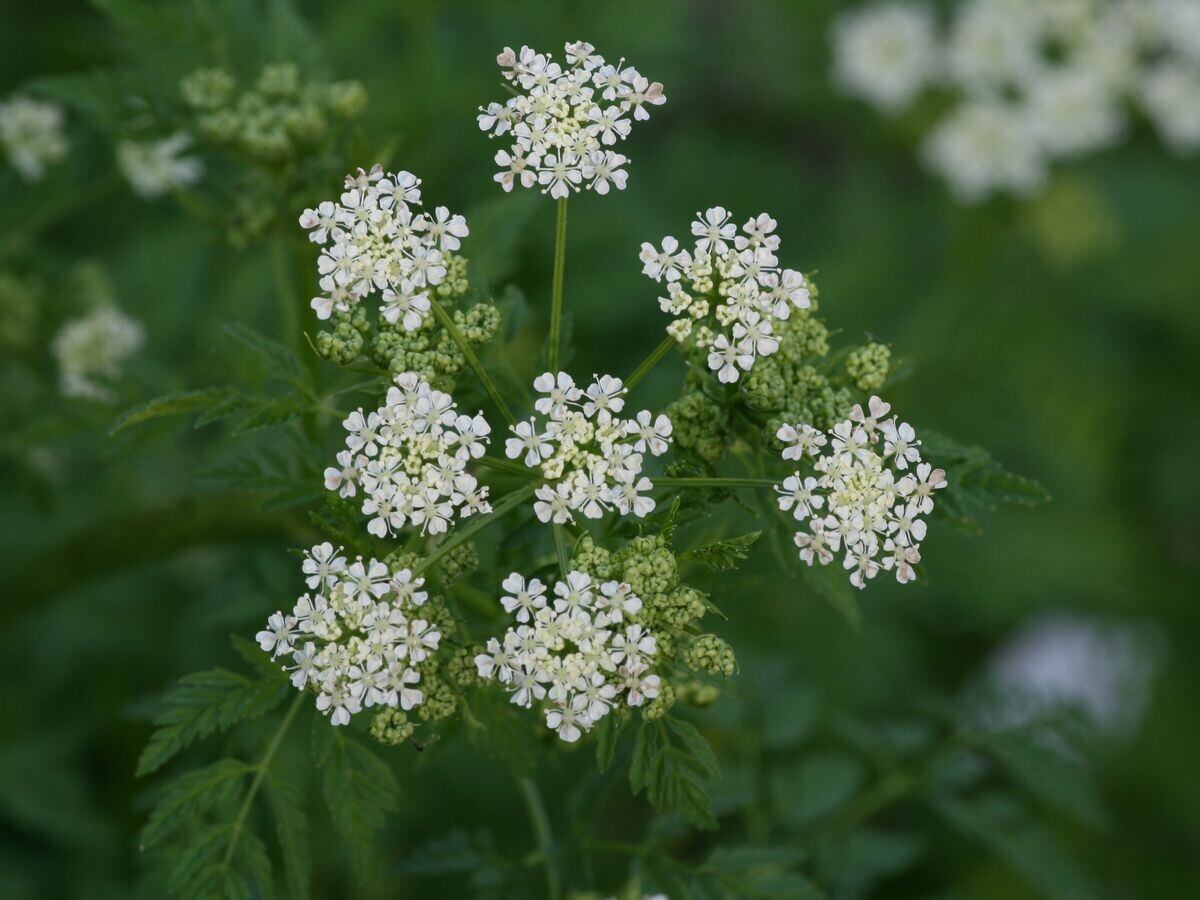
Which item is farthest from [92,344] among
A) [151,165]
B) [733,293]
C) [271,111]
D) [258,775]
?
[733,293]

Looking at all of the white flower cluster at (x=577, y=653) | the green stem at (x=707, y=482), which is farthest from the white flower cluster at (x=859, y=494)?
the white flower cluster at (x=577, y=653)

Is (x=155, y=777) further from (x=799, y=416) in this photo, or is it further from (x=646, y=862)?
(x=799, y=416)

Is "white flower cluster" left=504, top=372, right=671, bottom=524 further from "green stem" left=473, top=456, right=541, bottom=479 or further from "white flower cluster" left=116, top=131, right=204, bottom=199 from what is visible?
"white flower cluster" left=116, top=131, right=204, bottom=199

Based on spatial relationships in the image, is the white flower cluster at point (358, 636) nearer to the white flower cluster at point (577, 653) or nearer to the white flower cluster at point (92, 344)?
the white flower cluster at point (577, 653)

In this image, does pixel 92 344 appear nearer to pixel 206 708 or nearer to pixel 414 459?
pixel 206 708

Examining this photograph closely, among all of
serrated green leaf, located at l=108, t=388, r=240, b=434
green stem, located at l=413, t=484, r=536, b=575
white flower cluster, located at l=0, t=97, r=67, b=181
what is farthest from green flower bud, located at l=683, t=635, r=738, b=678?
white flower cluster, located at l=0, t=97, r=67, b=181
